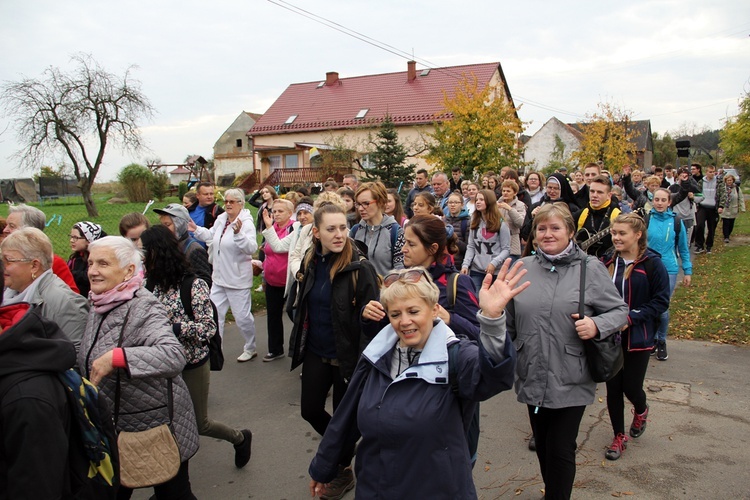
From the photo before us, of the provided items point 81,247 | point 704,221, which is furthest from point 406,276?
point 704,221

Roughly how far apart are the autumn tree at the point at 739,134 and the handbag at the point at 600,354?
78.1ft

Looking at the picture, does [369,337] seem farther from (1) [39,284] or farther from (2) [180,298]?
(1) [39,284]

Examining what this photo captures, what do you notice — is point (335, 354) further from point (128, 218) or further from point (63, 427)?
point (128, 218)

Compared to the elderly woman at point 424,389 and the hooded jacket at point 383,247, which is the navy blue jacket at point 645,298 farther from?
the elderly woman at point 424,389

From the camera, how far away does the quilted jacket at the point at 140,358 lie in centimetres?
256

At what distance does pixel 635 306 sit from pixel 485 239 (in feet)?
8.68

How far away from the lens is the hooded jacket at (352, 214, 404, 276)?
4805mm

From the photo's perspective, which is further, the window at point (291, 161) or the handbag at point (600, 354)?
the window at point (291, 161)

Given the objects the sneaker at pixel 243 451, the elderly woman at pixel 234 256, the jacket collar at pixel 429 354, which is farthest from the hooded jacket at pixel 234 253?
the jacket collar at pixel 429 354

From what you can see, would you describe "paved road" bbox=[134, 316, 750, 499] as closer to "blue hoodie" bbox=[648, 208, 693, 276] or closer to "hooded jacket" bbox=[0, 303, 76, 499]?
"blue hoodie" bbox=[648, 208, 693, 276]

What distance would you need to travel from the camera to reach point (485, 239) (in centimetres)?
645

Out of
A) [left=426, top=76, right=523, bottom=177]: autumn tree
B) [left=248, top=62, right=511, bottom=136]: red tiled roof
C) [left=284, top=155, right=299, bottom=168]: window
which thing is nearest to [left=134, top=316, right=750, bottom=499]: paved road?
[left=426, top=76, right=523, bottom=177]: autumn tree

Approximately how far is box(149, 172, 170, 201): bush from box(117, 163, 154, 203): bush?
20 cm

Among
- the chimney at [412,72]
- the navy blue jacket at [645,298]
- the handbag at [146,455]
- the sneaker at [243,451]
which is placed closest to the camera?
the handbag at [146,455]
